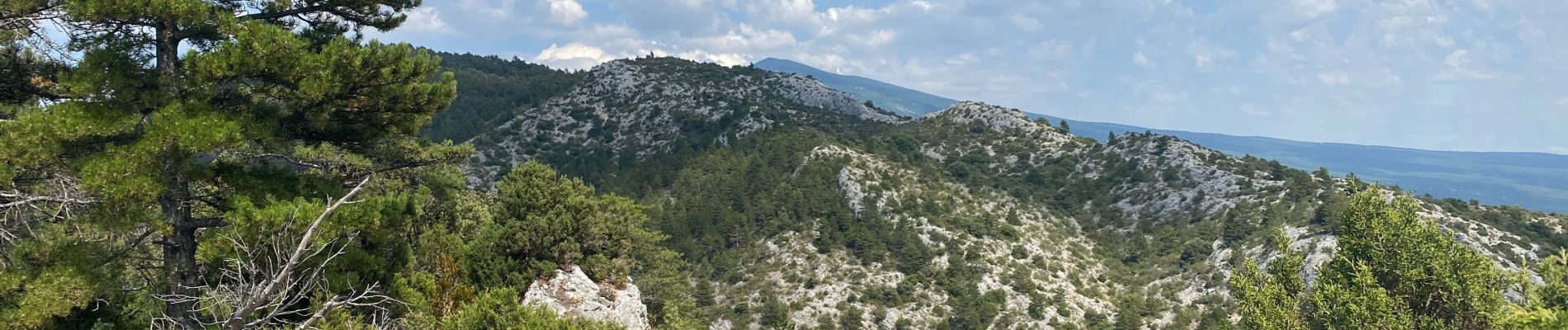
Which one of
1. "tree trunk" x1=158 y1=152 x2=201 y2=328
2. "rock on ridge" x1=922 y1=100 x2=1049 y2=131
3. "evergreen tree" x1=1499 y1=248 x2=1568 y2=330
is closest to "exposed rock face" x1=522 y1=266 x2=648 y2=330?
"tree trunk" x1=158 y1=152 x2=201 y2=328

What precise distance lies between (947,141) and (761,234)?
44956 millimetres

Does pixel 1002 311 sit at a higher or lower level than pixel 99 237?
lower

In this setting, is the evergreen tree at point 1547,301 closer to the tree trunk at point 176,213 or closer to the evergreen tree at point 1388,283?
the evergreen tree at point 1388,283

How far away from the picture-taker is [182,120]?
10.5 metres

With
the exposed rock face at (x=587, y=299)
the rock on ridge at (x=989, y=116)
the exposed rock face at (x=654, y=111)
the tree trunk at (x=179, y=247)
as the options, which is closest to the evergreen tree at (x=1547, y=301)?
the exposed rock face at (x=587, y=299)

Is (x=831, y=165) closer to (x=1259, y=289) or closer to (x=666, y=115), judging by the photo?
(x=666, y=115)

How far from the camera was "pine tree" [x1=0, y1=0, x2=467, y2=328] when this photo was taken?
10125 mm

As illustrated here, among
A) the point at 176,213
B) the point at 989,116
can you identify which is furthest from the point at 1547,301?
the point at 989,116

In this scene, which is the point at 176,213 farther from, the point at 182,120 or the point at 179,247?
the point at 182,120

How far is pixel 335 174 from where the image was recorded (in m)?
14.6

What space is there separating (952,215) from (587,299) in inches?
2045

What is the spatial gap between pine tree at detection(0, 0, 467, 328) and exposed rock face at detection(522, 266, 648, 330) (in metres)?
7.34

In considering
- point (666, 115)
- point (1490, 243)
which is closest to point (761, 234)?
point (666, 115)

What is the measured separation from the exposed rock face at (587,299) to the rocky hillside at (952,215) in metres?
19.1
